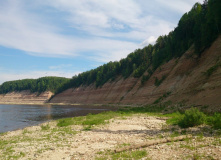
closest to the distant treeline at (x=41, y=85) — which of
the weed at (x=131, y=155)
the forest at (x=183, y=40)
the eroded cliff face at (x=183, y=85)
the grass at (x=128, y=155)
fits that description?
the forest at (x=183, y=40)

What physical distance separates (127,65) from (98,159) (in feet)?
268

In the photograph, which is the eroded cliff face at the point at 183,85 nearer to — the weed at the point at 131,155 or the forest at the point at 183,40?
the forest at the point at 183,40

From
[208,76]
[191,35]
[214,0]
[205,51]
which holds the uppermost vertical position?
[214,0]

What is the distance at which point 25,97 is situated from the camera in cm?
17350

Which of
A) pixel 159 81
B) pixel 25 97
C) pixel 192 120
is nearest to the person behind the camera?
pixel 192 120

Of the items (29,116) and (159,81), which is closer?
(29,116)

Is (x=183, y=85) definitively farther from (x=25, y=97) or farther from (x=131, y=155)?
(x=25, y=97)

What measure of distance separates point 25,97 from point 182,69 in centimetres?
16274

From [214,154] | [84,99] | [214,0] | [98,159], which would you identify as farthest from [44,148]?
[84,99]

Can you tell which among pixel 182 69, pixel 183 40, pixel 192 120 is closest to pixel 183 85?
pixel 182 69

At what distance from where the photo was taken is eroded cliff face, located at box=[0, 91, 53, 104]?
15750 cm

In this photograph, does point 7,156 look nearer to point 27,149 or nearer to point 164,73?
point 27,149

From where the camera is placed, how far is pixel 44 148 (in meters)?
11.0

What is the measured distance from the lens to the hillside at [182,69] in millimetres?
29969
